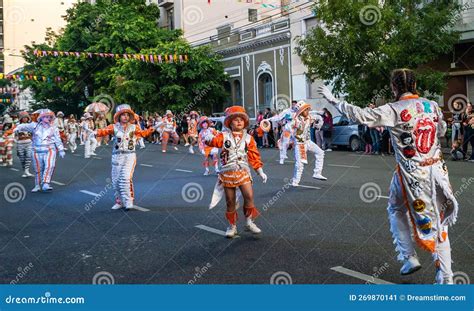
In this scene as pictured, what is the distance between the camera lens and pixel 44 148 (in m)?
13.4

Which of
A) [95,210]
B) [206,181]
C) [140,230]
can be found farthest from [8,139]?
[140,230]

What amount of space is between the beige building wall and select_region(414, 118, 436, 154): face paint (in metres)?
94.7

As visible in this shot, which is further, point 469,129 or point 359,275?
point 469,129

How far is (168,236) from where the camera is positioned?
7.88 metres

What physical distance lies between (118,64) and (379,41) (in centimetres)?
2479

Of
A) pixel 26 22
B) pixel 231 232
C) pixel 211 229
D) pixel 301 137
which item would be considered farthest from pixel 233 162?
pixel 26 22

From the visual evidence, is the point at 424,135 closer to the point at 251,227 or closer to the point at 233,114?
the point at 233,114

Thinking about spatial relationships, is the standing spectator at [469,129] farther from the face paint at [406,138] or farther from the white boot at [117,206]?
the face paint at [406,138]

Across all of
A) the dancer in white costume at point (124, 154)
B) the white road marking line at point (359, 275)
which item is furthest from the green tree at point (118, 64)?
the white road marking line at point (359, 275)

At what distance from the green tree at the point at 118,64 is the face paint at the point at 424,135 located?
30566 mm

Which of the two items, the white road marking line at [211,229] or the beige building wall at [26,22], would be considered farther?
the beige building wall at [26,22]

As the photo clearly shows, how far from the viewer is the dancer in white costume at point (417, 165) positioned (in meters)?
→ 4.99

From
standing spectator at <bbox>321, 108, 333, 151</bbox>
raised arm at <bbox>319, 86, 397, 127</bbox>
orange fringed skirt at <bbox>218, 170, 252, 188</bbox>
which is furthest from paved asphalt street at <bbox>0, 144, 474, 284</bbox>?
standing spectator at <bbox>321, 108, 333, 151</bbox>

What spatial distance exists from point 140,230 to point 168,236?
2.29ft
